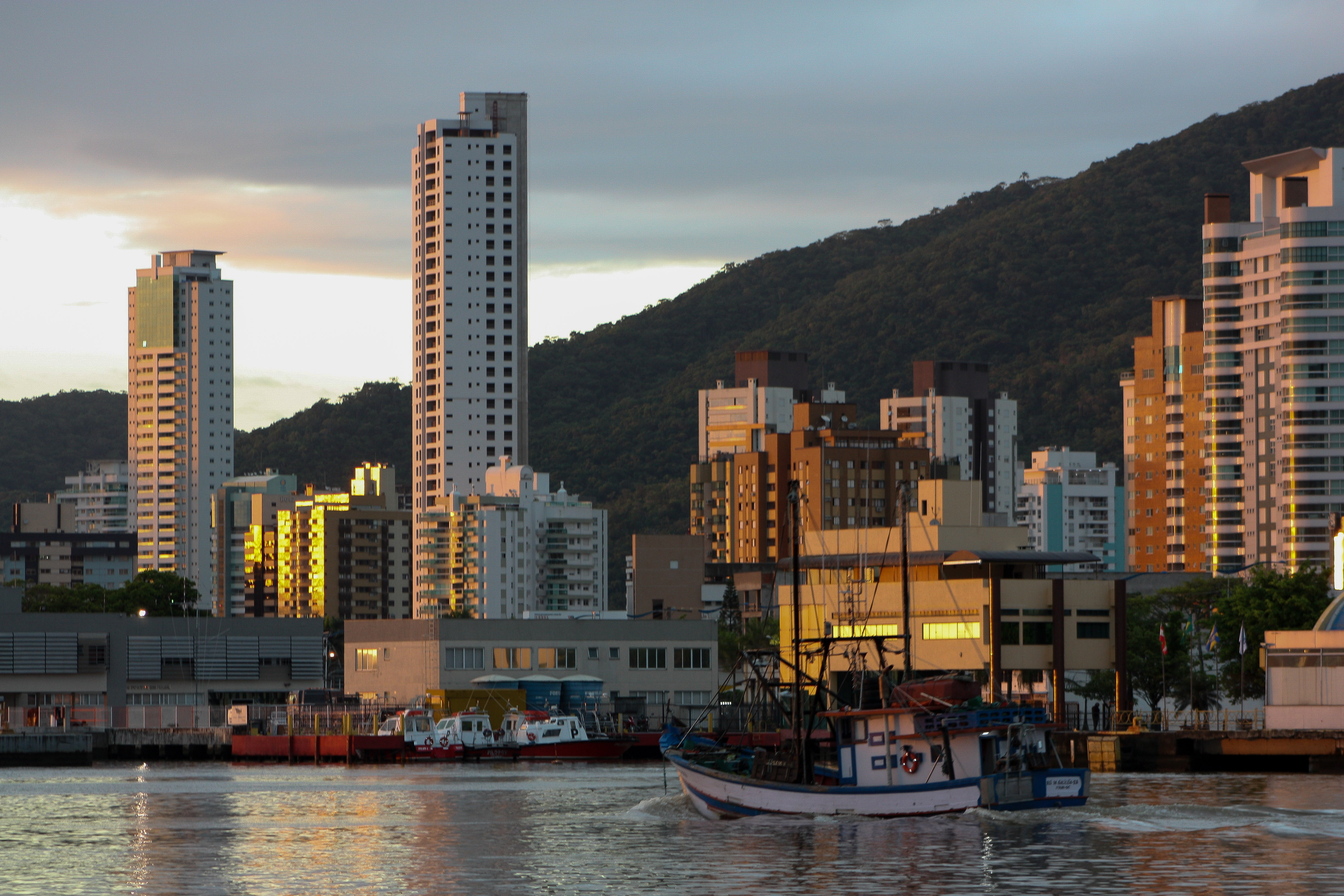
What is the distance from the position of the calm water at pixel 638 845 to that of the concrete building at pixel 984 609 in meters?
33.5

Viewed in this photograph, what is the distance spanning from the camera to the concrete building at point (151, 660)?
6565 inches

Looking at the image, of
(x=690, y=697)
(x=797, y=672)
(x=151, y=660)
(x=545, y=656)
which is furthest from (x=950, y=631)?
(x=151, y=660)

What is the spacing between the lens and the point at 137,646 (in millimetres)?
176125

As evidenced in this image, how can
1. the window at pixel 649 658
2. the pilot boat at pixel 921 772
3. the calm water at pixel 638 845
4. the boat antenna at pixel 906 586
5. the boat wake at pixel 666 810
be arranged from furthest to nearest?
the window at pixel 649 658 → the boat antenna at pixel 906 586 → the boat wake at pixel 666 810 → the pilot boat at pixel 921 772 → the calm water at pixel 638 845

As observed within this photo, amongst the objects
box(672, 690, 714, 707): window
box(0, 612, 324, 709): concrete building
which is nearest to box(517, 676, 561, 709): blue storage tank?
box(672, 690, 714, 707): window

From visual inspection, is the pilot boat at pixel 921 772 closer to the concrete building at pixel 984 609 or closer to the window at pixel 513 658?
the concrete building at pixel 984 609

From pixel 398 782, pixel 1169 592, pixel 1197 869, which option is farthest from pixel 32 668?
pixel 1197 869

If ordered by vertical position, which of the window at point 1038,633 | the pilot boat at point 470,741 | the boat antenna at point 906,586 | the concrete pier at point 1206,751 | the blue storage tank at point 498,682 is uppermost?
the boat antenna at point 906,586

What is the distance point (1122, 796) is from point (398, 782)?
41.1 metres

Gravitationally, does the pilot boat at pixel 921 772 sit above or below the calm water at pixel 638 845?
above

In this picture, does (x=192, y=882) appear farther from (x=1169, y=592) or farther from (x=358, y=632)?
(x=1169, y=592)

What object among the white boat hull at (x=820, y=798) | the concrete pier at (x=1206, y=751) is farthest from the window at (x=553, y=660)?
the white boat hull at (x=820, y=798)

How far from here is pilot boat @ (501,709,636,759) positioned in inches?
5285

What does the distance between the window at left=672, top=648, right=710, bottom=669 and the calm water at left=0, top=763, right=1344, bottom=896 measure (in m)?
68.4
